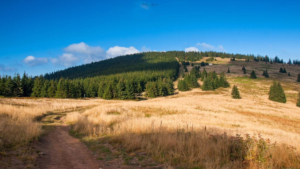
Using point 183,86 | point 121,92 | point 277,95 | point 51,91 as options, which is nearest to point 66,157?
point 121,92

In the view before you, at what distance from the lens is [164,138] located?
7781 mm

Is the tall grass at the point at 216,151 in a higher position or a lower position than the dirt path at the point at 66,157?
higher

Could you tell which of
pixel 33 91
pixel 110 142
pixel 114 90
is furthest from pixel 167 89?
pixel 110 142

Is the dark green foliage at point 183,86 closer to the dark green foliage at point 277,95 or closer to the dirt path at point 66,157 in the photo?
the dark green foliage at point 277,95

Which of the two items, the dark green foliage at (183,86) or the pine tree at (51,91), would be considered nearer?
the pine tree at (51,91)

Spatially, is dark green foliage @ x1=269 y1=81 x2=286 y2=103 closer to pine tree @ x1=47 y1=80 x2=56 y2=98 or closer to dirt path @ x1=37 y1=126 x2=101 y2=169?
dirt path @ x1=37 y1=126 x2=101 y2=169

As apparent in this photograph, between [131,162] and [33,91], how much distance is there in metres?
81.6

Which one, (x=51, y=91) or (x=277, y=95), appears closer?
(x=277, y=95)

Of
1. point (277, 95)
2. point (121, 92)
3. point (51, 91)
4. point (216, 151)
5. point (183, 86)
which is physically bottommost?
point (277, 95)

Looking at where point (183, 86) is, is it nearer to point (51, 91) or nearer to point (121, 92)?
point (121, 92)

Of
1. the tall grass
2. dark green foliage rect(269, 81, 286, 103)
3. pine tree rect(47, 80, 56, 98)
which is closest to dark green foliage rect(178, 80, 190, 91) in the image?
dark green foliage rect(269, 81, 286, 103)

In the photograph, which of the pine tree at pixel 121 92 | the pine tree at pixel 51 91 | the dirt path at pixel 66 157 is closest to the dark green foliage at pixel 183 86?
the pine tree at pixel 121 92

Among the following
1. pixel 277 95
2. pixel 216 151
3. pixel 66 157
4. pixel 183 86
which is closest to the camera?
pixel 216 151

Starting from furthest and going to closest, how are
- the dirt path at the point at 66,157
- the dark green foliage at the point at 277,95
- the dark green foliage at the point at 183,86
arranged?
the dark green foliage at the point at 183,86 < the dark green foliage at the point at 277,95 < the dirt path at the point at 66,157
